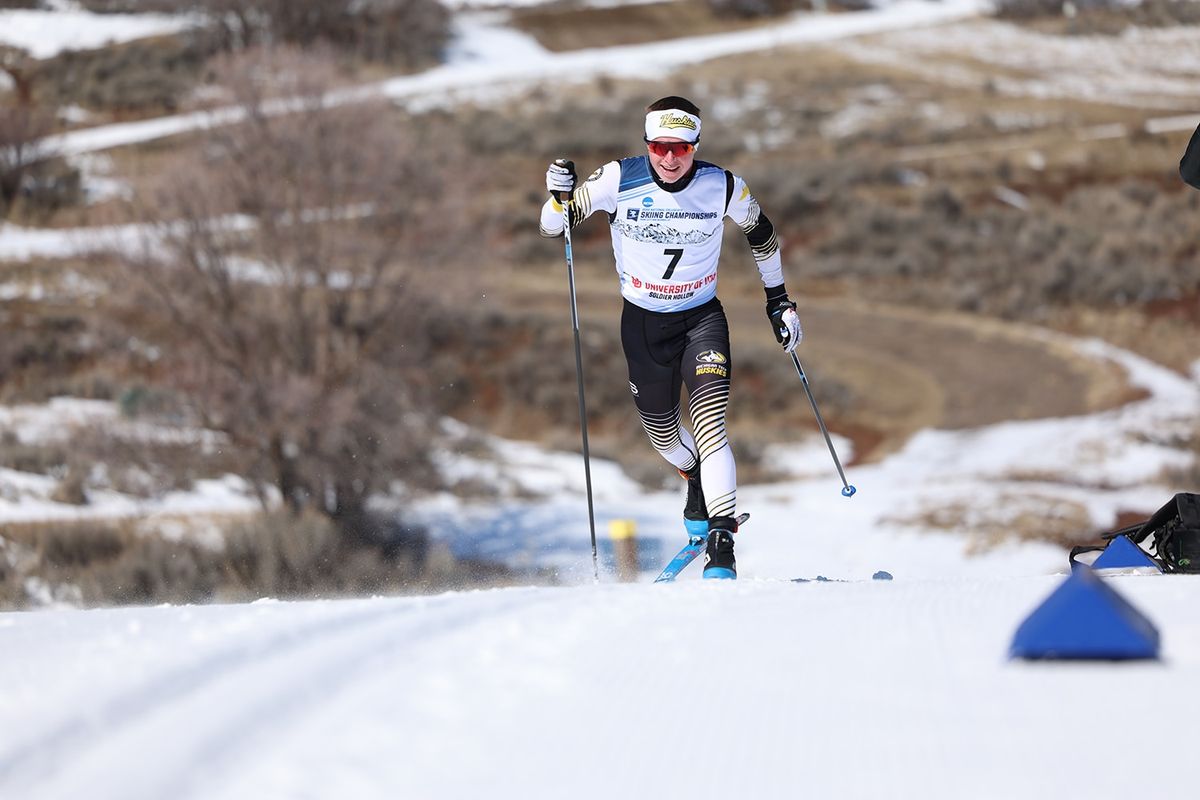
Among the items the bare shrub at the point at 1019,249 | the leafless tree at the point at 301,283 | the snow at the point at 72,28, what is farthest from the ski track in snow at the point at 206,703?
the snow at the point at 72,28

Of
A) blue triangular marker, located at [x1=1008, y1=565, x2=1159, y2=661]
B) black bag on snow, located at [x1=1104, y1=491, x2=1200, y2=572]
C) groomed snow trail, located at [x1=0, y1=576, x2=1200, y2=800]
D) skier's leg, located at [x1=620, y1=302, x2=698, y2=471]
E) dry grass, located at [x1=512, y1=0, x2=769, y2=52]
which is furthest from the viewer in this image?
dry grass, located at [x1=512, y1=0, x2=769, y2=52]

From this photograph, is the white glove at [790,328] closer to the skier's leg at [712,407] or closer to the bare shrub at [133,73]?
the skier's leg at [712,407]

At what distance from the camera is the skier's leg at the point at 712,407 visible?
6637mm

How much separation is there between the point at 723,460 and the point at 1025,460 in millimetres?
13201

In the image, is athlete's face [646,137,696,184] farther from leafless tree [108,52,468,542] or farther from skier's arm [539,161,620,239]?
leafless tree [108,52,468,542]

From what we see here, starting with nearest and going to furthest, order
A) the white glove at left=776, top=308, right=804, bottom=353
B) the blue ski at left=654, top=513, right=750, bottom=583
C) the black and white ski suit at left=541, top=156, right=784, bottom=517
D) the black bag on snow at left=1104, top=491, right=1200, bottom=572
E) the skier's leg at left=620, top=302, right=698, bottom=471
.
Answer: the black bag on snow at left=1104, top=491, right=1200, bottom=572 < the black and white ski suit at left=541, top=156, right=784, bottom=517 < the skier's leg at left=620, top=302, right=698, bottom=471 < the white glove at left=776, top=308, right=804, bottom=353 < the blue ski at left=654, top=513, right=750, bottom=583

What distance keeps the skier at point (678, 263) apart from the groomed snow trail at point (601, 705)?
2351 mm

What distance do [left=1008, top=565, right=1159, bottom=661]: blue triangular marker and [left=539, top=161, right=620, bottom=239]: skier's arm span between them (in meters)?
3.76

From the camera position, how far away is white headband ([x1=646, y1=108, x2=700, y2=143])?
628 centimetres

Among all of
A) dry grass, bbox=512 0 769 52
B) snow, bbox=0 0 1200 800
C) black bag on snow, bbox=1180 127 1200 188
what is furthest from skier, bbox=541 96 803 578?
dry grass, bbox=512 0 769 52

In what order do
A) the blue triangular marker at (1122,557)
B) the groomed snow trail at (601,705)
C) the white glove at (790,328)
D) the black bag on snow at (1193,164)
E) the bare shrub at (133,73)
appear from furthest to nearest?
the bare shrub at (133,73), the white glove at (790,328), the blue triangular marker at (1122,557), the black bag on snow at (1193,164), the groomed snow trail at (601,705)

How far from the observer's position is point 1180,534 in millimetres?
5730

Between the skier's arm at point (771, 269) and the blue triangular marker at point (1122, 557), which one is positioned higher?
the skier's arm at point (771, 269)

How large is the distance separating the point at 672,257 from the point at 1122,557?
2.68 m
